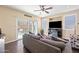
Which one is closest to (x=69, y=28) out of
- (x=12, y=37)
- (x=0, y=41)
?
(x=12, y=37)

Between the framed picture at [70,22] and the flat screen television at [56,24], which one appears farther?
the flat screen television at [56,24]

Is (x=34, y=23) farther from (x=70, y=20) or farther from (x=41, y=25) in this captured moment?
(x=70, y=20)

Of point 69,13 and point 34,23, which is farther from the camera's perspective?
point 34,23

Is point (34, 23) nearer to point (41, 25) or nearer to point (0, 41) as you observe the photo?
point (41, 25)

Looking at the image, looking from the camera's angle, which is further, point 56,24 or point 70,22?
point 56,24

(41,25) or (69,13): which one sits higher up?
(69,13)

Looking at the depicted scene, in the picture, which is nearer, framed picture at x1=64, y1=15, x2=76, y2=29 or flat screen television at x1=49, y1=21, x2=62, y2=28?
framed picture at x1=64, y1=15, x2=76, y2=29

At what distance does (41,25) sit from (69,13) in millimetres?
745

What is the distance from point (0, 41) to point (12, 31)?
616 millimetres
